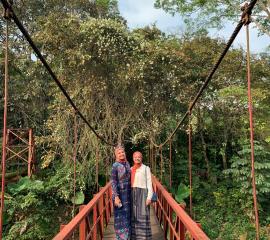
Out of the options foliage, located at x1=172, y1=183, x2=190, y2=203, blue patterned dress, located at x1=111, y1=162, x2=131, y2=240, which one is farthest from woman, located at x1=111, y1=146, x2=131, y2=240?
foliage, located at x1=172, y1=183, x2=190, y2=203

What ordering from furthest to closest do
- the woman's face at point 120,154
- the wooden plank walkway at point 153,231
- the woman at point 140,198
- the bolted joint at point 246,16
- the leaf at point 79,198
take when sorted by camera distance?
the leaf at point 79,198
the wooden plank walkway at point 153,231
the woman at point 140,198
the woman's face at point 120,154
the bolted joint at point 246,16

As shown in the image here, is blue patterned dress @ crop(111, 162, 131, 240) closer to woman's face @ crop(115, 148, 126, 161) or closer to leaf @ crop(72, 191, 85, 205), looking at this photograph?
woman's face @ crop(115, 148, 126, 161)

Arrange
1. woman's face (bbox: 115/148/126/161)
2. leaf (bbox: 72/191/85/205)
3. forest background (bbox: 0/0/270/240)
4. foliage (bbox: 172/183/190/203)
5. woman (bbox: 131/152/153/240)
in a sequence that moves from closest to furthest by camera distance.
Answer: woman's face (bbox: 115/148/126/161) < woman (bbox: 131/152/153/240) < forest background (bbox: 0/0/270/240) < leaf (bbox: 72/191/85/205) < foliage (bbox: 172/183/190/203)

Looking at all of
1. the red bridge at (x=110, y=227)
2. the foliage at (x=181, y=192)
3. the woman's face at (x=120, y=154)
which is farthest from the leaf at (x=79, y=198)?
the woman's face at (x=120, y=154)

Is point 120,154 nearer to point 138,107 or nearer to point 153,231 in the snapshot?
point 153,231

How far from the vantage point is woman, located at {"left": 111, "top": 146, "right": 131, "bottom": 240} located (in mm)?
3652

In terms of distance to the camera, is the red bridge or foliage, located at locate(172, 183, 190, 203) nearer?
the red bridge

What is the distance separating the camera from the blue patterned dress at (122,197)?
144 inches

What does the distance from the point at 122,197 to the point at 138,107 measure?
6.29 metres

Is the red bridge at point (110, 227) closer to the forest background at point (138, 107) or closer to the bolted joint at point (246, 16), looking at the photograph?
the bolted joint at point (246, 16)

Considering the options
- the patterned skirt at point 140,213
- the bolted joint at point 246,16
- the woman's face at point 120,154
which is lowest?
the patterned skirt at point 140,213

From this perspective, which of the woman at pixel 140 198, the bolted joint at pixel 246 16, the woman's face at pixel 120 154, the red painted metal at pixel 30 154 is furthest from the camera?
the red painted metal at pixel 30 154

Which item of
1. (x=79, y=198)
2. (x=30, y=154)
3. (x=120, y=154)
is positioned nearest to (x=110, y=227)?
(x=120, y=154)

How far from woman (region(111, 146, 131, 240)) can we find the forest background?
191 inches
